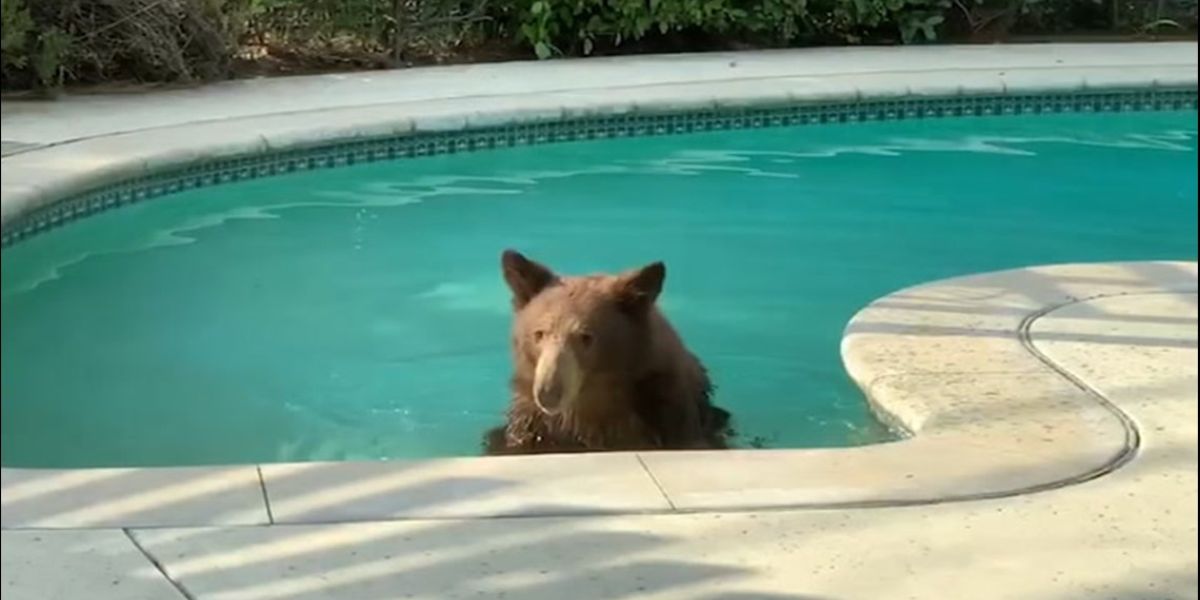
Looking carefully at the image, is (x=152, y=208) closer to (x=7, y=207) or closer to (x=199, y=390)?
(x=199, y=390)

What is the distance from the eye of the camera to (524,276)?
3803mm

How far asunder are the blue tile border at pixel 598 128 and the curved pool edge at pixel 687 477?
8.52ft

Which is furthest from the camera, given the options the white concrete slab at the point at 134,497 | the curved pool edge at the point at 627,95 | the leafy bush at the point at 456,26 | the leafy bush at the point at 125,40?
the leafy bush at the point at 456,26

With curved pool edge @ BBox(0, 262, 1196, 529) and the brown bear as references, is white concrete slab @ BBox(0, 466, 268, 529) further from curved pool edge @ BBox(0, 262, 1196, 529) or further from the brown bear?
the brown bear

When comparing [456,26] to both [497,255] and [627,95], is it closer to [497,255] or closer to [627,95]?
[627,95]

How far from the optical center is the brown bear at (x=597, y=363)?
3.63 metres

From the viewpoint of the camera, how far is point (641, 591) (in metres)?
2.55

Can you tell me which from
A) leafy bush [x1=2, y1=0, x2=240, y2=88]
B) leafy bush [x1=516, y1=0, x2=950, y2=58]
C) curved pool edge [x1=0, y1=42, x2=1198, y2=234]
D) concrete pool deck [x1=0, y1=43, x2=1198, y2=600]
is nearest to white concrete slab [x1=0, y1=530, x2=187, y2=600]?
concrete pool deck [x1=0, y1=43, x2=1198, y2=600]

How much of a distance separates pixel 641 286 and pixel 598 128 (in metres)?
4.42

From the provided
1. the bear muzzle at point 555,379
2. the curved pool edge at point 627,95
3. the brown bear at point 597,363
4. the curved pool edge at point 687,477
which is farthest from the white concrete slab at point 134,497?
the curved pool edge at point 627,95

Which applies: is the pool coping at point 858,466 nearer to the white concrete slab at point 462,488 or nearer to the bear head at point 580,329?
the white concrete slab at point 462,488

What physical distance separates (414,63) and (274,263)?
12.4 feet

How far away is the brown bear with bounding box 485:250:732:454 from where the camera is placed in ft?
11.9

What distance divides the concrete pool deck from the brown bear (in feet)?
1.39
